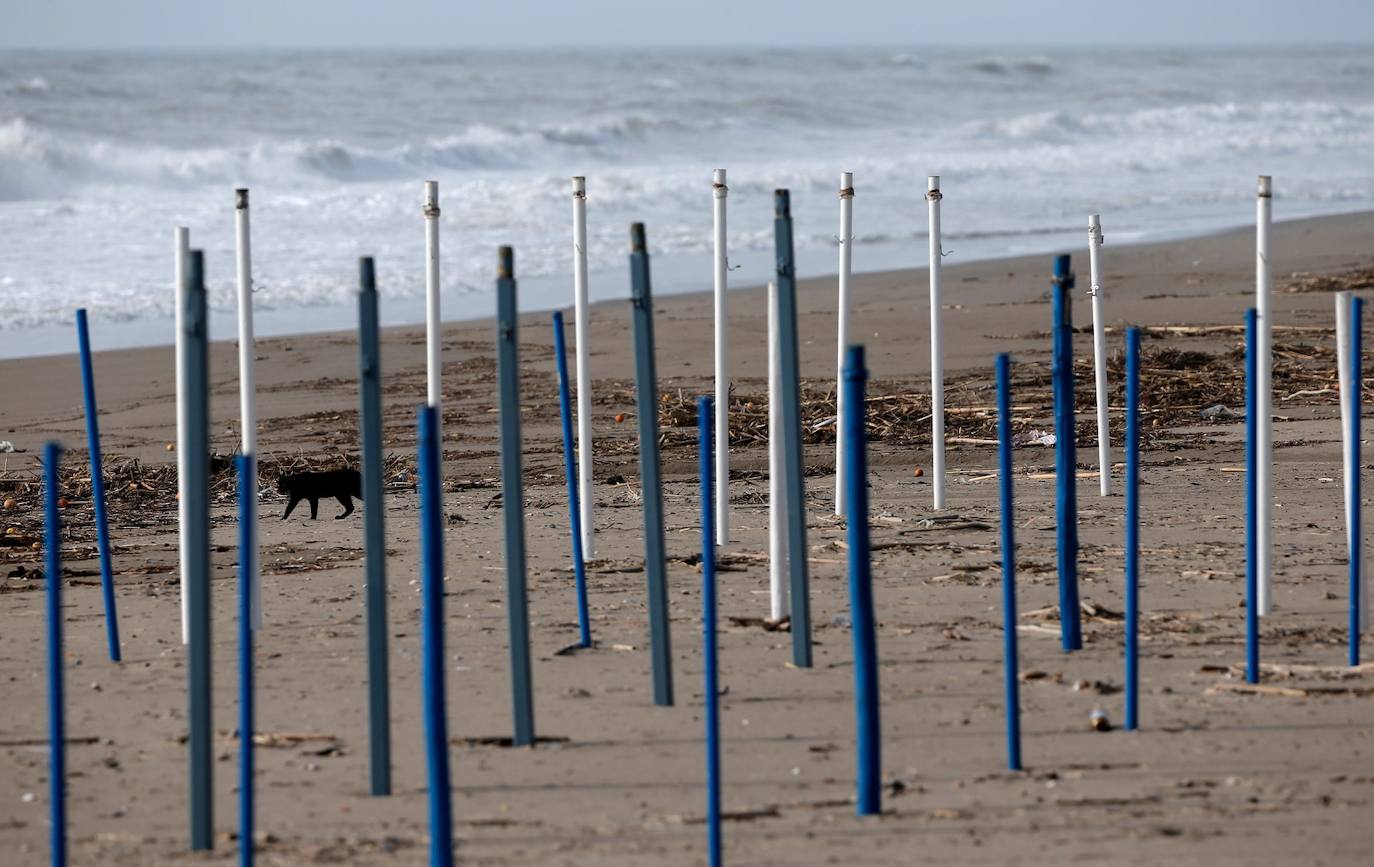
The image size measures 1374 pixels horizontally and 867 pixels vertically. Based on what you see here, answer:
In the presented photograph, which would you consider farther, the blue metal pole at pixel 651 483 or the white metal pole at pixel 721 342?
the white metal pole at pixel 721 342

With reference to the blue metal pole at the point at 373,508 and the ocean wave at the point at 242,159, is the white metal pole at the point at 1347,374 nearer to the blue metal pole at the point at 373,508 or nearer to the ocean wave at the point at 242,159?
the blue metal pole at the point at 373,508

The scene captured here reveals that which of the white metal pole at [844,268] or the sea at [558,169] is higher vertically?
the sea at [558,169]

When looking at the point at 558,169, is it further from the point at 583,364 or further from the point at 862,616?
the point at 862,616

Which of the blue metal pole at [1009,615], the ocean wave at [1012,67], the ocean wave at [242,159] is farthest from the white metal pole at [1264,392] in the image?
the ocean wave at [1012,67]

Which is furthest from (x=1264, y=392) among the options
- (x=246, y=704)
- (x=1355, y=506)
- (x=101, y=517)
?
(x=101, y=517)

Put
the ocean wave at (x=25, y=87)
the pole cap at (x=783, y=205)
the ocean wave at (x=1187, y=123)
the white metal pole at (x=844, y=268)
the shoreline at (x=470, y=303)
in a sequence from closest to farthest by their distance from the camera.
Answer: the pole cap at (x=783, y=205), the white metal pole at (x=844, y=268), the shoreline at (x=470, y=303), the ocean wave at (x=25, y=87), the ocean wave at (x=1187, y=123)

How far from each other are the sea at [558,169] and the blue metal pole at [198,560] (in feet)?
7.14

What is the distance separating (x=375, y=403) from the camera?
4.00 metres

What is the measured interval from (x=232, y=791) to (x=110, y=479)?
13.7 feet

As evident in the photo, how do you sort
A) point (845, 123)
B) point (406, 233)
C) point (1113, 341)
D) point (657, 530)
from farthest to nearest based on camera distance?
point (845, 123)
point (406, 233)
point (1113, 341)
point (657, 530)

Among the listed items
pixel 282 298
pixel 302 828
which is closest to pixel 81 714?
pixel 302 828

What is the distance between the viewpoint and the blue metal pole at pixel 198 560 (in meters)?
3.64

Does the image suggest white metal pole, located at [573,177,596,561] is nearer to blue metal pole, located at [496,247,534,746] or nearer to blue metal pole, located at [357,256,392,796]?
blue metal pole, located at [496,247,534,746]

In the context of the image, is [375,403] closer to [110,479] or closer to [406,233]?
[110,479]
